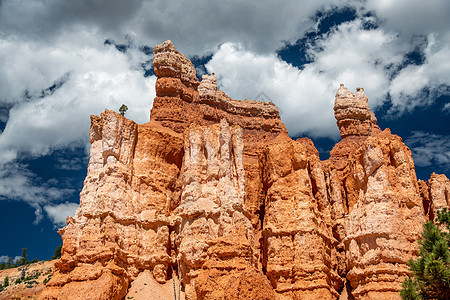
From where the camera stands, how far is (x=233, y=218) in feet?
107

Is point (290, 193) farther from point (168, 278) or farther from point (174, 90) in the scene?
point (174, 90)

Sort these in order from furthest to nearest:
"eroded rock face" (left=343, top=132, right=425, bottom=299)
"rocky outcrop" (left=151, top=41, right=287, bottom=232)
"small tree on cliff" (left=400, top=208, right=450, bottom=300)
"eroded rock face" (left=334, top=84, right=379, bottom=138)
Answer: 1. "eroded rock face" (left=334, top=84, right=379, bottom=138)
2. "rocky outcrop" (left=151, top=41, right=287, bottom=232)
3. "eroded rock face" (left=343, top=132, right=425, bottom=299)
4. "small tree on cliff" (left=400, top=208, right=450, bottom=300)

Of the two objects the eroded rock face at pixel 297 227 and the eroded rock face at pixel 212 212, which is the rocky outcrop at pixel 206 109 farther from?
the eroded rock face at pixel 212 212

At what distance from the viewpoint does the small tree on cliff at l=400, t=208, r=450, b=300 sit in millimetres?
20062

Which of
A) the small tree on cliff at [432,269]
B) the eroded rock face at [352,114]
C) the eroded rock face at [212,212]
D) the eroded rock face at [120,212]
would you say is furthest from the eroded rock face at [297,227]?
the eroded rock face at [352,114]

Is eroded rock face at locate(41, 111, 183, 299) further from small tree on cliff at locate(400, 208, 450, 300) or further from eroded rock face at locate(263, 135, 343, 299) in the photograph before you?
small tree on cliff at locate(400, 208, 450, 300)

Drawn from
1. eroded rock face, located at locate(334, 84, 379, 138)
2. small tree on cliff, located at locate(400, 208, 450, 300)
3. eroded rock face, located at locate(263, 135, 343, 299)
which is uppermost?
eroded rock face, located at locate(334, 84, 379, 138)

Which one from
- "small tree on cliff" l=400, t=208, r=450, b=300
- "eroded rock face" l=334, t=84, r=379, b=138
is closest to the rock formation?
"eroded rock face" l=334, t=84, r=379, b=138

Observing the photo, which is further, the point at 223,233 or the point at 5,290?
the point at 5,290

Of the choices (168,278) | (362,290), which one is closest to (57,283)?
(168,278)

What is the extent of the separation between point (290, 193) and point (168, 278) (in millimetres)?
11509

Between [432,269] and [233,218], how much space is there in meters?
15.2

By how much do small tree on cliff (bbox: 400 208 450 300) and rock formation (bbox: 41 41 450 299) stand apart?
350 inches

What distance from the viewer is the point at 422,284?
68.6 ft
